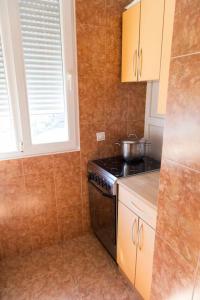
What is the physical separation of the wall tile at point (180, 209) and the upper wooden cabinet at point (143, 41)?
95 centimetres

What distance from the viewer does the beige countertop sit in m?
1.29

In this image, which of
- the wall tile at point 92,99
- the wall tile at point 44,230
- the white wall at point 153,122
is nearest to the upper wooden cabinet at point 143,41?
the wall tile at point 92,99

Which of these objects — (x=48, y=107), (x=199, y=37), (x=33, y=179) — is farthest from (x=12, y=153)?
(x=199, y=37)

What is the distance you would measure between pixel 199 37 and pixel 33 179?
5.50 feet

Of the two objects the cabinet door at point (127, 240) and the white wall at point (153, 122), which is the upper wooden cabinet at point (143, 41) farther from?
the cabinet door at point (127, 240)

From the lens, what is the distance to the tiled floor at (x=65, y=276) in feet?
5.25

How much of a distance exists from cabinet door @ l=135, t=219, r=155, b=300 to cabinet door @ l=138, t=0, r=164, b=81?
43.9 inches

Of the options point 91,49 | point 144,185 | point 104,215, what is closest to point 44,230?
point 104,215

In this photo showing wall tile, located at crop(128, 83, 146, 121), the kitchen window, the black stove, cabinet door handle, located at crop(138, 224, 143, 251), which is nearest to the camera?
cabinet door handle, located at crop(138, 224, 143, 251)

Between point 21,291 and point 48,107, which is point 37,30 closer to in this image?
point 48,107

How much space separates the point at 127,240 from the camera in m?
1.55

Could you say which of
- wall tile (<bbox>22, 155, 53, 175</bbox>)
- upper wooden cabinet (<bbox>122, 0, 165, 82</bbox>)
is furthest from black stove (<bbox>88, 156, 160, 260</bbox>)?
upper wooden cabinet (<bbox>122, 0, 165, 82</bbox>)

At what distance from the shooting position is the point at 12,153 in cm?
175

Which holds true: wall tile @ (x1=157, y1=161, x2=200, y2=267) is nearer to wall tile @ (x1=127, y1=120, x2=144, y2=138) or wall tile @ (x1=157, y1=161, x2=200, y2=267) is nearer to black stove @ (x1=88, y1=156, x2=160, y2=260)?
black stove @ (x1=88, y1=156, x2=160, y2=260)
